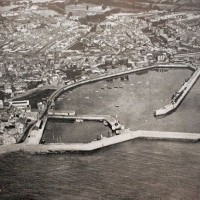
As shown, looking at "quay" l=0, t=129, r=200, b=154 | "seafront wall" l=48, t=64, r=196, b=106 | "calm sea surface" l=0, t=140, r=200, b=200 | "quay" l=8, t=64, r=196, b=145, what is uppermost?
"seafront wall" l=48, t=64, r=196, b=106

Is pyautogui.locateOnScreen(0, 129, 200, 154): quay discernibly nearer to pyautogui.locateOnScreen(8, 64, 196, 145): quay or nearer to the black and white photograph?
the black and white photograph

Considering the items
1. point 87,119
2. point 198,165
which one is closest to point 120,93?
point 87,119

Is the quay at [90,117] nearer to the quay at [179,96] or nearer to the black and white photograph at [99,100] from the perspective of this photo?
the black and white photograph at [99,100]

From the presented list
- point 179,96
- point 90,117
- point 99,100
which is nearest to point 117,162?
point 90,117

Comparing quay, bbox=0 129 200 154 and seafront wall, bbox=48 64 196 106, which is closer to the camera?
quay, bbox=0 129 200 154

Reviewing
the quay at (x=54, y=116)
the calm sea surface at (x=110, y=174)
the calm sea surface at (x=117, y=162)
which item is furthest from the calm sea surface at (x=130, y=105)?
the calm sea surface at (x=110, y=174)

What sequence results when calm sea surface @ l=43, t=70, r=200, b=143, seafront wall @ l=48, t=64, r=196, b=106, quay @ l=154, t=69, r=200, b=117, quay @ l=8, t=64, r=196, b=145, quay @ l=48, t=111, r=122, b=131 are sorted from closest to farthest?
quay @ l=8, t=64, r=196, b=145, calm sea surface @ l=43, t=70, r=200, b=143, quay @ l=48, t=111, r=122, b=131, quay @ l=154, t=69, r=200, b=117, seafront wall @ l=48, t=64, r=196, b=106

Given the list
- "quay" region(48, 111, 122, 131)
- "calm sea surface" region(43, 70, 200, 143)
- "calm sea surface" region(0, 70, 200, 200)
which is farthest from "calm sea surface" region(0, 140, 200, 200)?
"quay" region(48, 111, 122, 131)
